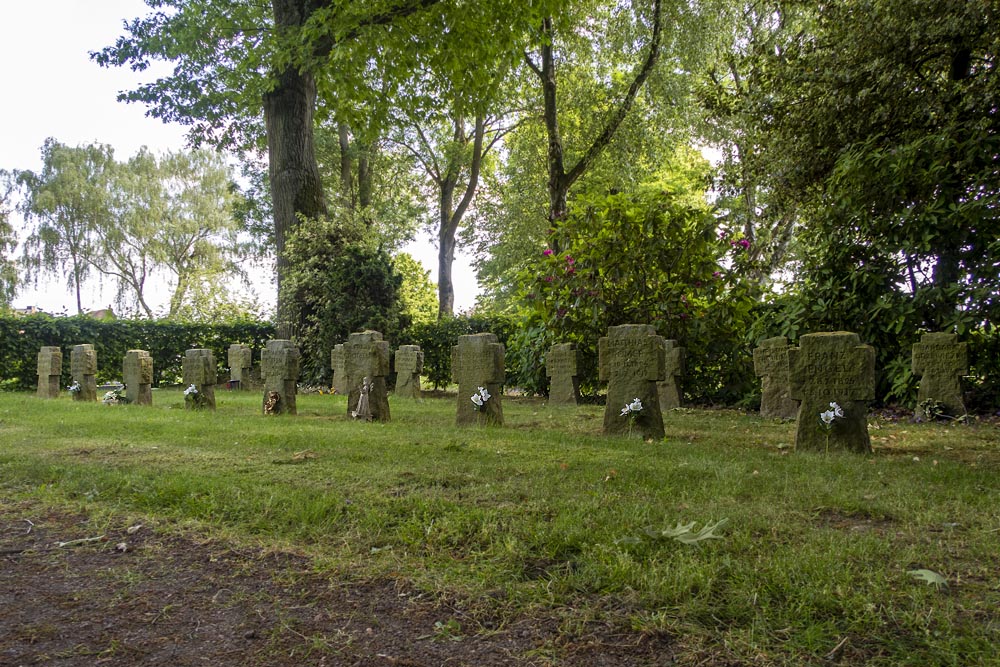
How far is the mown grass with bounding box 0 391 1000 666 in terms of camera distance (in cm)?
272

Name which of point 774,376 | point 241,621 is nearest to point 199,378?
point 241,621

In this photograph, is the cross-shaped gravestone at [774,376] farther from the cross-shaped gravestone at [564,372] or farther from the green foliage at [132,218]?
the green foliage at [132,218]

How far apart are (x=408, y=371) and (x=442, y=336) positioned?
286cm

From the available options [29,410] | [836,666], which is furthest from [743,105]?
Answer: [29,410]

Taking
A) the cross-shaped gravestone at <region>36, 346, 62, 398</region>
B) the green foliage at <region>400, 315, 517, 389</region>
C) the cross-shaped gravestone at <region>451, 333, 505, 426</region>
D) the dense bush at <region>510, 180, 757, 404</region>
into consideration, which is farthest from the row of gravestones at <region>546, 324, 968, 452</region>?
the cross-shaped gravestone at <region>36, 346, 62, 398</region>

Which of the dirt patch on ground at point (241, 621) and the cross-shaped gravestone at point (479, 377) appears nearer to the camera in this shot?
the dirt patch on ground at point (241, 621)

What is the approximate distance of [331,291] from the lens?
53.8 ft

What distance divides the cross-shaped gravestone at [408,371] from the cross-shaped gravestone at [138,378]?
484 centimetres

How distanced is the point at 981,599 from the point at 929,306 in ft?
24.9

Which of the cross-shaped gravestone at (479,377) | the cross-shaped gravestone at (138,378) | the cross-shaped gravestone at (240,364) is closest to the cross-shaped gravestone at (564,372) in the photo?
the cross-shaped gravestone at (479,377)

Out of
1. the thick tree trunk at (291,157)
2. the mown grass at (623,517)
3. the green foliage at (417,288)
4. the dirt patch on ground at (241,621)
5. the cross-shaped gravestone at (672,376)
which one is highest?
the thick tree trunk at (291,157)

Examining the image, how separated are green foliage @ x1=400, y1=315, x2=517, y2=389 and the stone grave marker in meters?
8.98

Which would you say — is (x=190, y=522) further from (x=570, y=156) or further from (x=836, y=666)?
(x=570, y=156)

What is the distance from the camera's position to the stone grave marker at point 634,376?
7238 mm
